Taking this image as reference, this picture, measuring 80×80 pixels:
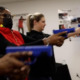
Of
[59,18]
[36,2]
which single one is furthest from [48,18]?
[36,2]

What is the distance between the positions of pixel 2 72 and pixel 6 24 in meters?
0.75

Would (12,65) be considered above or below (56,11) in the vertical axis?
below

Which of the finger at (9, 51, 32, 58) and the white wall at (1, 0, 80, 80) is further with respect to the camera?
the white wall at (1, 0, 80, 80)

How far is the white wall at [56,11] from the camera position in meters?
3.29

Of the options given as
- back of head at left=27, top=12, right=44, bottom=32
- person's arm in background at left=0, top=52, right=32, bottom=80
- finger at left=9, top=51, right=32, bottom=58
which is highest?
back of head at left=27, top=12, right=44, bottom=32

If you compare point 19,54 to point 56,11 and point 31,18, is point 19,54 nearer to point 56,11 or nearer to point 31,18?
point 31,18

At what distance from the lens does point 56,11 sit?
3.33 meters

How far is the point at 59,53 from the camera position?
11.0 feet

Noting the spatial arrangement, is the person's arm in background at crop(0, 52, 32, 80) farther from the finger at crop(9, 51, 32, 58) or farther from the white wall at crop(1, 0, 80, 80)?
the white wall at crop(1, 0, 80, 80)

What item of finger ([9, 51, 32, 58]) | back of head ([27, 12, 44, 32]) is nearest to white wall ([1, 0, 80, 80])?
back of head ([27, 12, 44, 32])

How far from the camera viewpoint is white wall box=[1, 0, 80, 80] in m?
3.29

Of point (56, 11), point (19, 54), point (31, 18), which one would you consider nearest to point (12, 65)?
point (19, 54)

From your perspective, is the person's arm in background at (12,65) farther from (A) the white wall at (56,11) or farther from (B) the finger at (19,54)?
(A) the white wall at (56,11)

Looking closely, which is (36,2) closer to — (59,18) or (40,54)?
(59,18)
